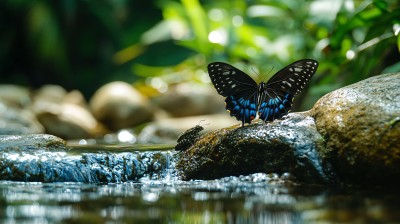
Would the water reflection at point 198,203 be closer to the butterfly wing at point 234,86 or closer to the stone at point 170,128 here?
the butterfly wing at point 234,86

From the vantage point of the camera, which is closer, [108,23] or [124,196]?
[124,196]

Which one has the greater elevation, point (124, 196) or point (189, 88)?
point (189, 88)

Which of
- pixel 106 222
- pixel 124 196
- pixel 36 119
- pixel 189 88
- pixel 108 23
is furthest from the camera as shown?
pixel 108 23

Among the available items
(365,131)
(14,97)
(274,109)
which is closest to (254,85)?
(274,109)

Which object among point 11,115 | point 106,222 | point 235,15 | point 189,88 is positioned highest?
point 235,15

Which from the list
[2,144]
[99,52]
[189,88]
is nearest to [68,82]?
[99,52]

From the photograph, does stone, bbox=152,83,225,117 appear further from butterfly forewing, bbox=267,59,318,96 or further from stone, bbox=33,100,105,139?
butterfly forewing, bbox=267,59,318,96

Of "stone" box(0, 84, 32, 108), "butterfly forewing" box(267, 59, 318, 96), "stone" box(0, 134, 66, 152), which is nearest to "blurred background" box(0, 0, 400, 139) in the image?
"butterfly forewing" box(267, 59, 318, 96)

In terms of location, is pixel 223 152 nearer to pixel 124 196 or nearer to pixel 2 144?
pixel 124 196
